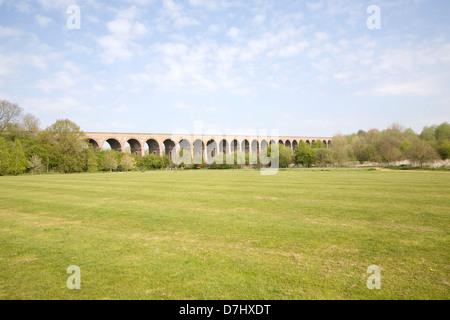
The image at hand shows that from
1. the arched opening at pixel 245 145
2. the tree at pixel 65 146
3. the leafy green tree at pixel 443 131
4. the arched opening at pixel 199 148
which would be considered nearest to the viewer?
the tree at pixel 65 146

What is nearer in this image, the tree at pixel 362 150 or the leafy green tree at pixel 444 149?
the leafy green tree at pixel 444 149

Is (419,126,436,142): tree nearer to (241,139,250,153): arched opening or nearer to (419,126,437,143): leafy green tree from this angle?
(419,126,437,143): leafy green tree

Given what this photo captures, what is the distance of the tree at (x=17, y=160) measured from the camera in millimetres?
41875

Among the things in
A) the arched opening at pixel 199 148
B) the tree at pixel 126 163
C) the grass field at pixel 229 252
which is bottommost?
the grass field at pixel 229 252

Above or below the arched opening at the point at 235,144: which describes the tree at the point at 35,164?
below

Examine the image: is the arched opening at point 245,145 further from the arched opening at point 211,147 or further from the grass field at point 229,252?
the grass field at point 229,252

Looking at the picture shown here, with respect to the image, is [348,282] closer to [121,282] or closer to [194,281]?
[194,281]

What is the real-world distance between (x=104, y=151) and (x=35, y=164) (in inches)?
507

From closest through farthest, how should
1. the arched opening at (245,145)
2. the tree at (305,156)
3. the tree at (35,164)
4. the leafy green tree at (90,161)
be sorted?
the tree at (35,164)
the leafy green tree at (90,161)
the tree at (305,156)
the arched opening at (245,145)

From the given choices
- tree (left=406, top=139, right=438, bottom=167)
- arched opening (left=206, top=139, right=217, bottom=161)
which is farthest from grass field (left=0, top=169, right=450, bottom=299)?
arched opening (left=206, top=139, right=217, bottom=161)

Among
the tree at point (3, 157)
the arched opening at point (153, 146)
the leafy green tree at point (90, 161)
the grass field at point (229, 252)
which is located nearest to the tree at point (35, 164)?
the tree at point (3, 157)

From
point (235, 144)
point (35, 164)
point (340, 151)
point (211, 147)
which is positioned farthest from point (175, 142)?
point (340, 151)

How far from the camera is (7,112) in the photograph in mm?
48312

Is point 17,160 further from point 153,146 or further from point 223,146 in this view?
point 223,146
